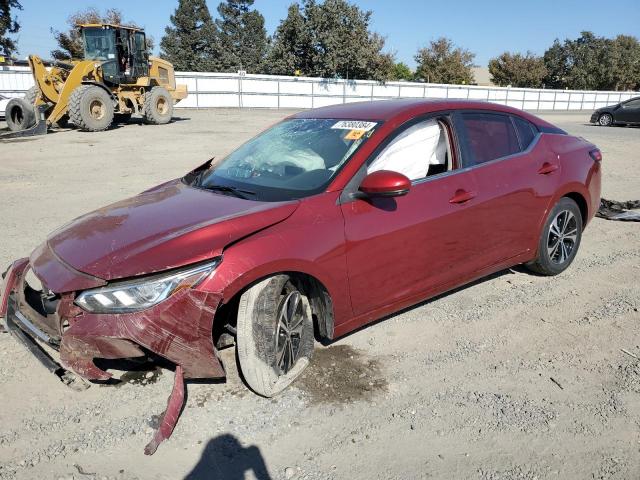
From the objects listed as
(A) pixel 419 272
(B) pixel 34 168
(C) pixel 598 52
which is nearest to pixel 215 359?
(A) pixel 419 272

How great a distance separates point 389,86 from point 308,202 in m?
37.0

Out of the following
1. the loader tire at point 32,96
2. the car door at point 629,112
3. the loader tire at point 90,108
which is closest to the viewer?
the loader tire at point 90,108

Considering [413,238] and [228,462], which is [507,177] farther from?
[228,462]

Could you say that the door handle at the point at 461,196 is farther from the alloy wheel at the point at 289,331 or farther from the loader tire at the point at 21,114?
the loader tire at the point at 21,114

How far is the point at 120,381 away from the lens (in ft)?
10.5

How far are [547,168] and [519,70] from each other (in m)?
61.1

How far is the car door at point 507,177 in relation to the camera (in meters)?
4.02

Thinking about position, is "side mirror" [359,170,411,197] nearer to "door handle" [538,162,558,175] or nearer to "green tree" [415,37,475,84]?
"door handle" [538,162,558,175]

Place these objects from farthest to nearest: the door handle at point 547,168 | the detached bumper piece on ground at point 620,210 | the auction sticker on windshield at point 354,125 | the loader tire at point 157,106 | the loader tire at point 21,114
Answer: the loader tire at point 157,106 < the loader tire at point 21,114 < the detached bumper piece on ground at point 620,210 < the door handle at point 547,168 < the auction sticker on windshield at point 354,125

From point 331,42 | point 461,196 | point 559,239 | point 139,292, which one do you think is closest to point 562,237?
point 559,239

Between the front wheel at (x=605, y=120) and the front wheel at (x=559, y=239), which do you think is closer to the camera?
the front wheel at (x=559, y=239)

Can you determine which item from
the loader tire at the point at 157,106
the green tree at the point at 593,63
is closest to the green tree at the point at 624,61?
the green tree at the point at 593,63

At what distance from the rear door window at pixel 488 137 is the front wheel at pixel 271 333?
5.78ft

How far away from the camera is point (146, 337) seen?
8.60 feet
